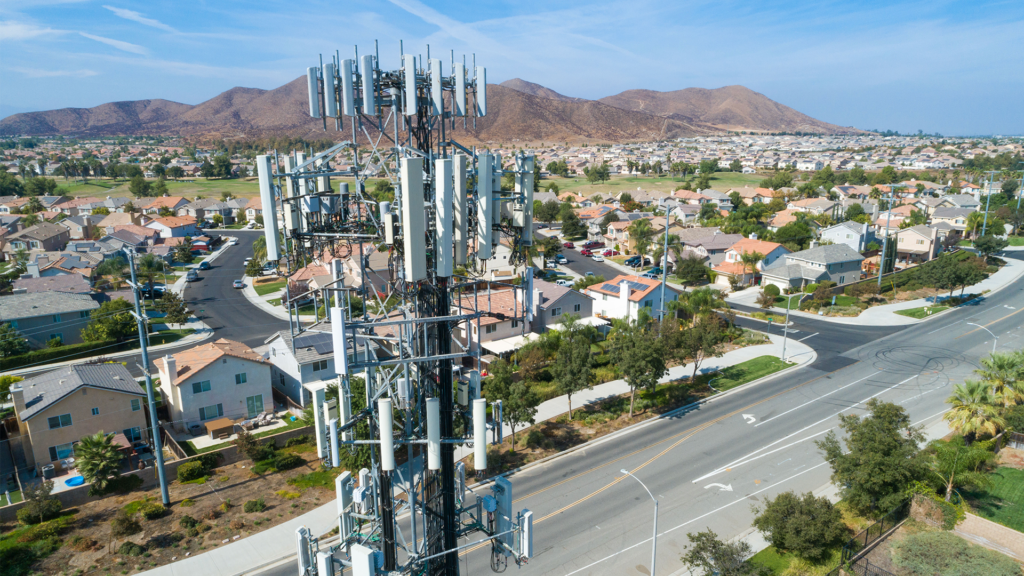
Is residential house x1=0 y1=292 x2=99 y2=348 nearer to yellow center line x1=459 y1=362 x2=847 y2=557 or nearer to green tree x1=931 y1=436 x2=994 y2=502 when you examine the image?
yellow center line x1=459 y1=362 x2=847 y2=557

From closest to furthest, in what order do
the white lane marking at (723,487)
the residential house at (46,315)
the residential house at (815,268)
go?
1. the white lane marking at (723,487)
2. the residential house at (46,315)
3. the residential house at (815,268)

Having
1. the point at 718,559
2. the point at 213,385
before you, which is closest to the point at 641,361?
the point at 718,559

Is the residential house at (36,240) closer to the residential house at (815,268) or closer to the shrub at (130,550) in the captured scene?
the shrub at (130,550)

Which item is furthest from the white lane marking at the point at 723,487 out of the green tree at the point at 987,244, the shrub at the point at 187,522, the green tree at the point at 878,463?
the green tree at the point at 987,244

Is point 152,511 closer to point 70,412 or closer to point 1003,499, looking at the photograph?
point 70,412

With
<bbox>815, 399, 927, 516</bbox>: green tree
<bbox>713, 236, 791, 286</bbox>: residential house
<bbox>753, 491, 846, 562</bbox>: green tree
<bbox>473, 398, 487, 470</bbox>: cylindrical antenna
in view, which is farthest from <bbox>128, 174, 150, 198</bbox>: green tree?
<bbox>473, 398, 487, 470</bbox>: cylindrical antenna
